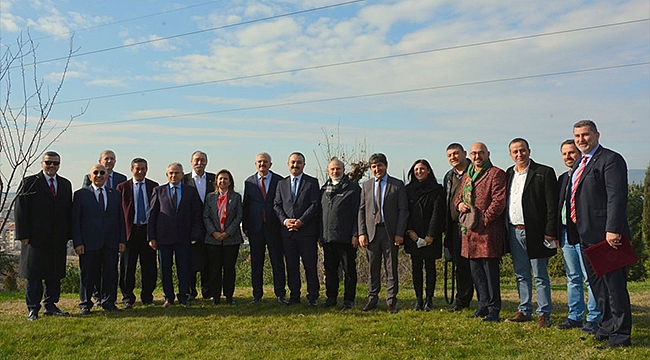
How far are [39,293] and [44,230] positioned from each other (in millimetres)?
869

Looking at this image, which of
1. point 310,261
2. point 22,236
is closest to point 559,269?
point 310,261

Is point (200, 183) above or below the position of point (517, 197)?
above

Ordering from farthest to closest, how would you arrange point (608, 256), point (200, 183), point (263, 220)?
1. point (200, 183)
2. point (263, 220)
3. point (608, 256)

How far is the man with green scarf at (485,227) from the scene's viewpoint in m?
6.75

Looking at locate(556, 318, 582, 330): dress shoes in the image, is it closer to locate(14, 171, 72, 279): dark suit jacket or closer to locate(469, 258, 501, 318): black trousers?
locate(469, 258, 501, 318): black trousers

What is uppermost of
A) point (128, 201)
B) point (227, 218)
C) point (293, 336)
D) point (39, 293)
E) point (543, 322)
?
point (128, 201)

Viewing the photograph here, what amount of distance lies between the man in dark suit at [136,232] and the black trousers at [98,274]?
12.0 inches

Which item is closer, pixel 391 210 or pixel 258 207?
pixel 391 210

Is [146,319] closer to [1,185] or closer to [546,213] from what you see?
[1,185]

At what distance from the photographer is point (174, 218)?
26.5ft

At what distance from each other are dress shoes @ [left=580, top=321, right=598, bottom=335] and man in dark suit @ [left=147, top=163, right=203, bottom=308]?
5.01 meters

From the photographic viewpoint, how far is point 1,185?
19.8 ft

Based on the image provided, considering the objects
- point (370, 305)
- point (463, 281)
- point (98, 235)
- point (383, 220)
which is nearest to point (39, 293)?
point (98, 235)

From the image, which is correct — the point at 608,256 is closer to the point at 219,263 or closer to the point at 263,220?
the point at 263,220
